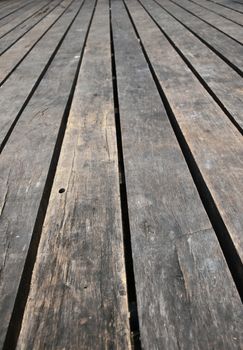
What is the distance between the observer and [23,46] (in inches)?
102

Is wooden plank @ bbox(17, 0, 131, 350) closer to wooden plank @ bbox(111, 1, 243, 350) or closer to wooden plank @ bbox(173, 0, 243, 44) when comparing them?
wooden plank @ bbox(111, 1, 243, 350)

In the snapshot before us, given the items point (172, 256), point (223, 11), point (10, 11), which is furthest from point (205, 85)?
point (10, 11)

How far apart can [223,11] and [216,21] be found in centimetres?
48

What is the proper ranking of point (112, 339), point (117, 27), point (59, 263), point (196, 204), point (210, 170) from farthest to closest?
point (117, 27), point (210, 170), point (196, 204), point (59, 263), point (112, 339)

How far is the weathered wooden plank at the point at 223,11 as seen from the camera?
286 cm

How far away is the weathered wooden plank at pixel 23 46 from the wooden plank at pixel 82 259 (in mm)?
1042

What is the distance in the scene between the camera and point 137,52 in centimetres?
221

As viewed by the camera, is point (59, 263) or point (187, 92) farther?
point (187, 92)

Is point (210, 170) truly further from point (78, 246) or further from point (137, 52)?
point (137, 52)

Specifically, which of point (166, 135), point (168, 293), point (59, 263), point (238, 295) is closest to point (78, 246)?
point (59, 263)

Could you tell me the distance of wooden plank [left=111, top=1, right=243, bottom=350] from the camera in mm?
619

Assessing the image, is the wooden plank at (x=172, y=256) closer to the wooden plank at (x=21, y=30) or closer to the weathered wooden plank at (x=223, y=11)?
the wooden plank at (x=21, y=30)

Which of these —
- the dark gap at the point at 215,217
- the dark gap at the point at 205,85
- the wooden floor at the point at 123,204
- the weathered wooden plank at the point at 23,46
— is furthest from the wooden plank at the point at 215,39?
the weathered wooden plank at the point at 23,46

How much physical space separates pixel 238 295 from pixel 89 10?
12.6 ft
